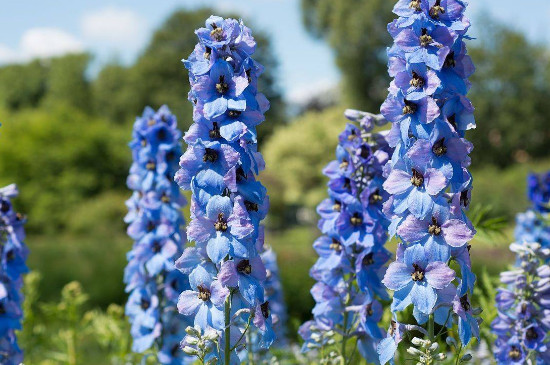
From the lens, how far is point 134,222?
4383 millimetres

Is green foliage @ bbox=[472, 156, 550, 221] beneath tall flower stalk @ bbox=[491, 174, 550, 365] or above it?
above

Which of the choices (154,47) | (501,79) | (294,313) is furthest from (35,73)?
(294,313)

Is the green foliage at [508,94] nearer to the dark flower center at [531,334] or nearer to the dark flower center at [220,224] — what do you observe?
the dark flower center at [531,334]

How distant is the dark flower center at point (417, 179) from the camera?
262 cm

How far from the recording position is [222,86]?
271 centimetres

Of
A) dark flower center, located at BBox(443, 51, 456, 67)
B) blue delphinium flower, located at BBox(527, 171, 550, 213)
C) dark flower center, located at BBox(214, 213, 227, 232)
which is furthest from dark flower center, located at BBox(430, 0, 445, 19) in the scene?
blue delphinium flower, located at BBox(527, 171, 550, 213)

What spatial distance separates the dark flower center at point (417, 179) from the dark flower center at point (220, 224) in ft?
A: 2.48

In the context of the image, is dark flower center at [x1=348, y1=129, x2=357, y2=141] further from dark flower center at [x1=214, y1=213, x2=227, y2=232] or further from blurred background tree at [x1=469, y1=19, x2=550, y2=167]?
blurred background tree at [x1=469, y1=19, x2=550, y2=167]

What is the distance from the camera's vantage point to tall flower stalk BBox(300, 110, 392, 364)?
3402 mm

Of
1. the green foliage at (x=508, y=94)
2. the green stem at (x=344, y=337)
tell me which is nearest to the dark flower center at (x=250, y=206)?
the green stem at (x=344, y=337)

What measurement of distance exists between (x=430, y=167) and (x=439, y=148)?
3.5 inches

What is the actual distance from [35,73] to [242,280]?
66.5 metres

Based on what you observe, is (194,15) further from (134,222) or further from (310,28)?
(134,222)

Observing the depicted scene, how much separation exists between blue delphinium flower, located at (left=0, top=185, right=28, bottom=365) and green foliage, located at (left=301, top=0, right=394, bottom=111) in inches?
1440
